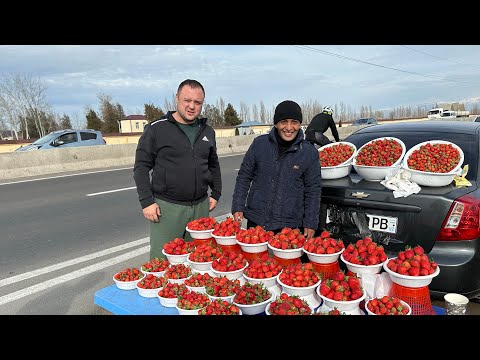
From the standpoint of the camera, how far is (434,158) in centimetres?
323

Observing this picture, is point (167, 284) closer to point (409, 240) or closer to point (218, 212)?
point (409, 240)

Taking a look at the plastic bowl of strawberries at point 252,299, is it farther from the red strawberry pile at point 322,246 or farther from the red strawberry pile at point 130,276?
the red strawberry pile at point 130,276

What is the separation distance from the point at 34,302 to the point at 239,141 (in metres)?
19.1

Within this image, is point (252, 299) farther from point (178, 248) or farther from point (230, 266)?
point (178, 248)

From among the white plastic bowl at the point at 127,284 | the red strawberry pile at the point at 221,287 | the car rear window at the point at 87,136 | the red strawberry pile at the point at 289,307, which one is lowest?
the white plastic bowl at the point at 127,284

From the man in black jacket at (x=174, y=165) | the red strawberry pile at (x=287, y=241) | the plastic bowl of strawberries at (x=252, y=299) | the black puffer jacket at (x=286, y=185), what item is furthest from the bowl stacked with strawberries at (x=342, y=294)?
the man in black jacket at (x=174, y=165)

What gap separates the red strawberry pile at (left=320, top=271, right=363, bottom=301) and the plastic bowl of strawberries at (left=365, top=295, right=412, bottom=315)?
10 cm

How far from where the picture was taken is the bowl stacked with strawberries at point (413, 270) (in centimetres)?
210

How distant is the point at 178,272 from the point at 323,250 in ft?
3.77

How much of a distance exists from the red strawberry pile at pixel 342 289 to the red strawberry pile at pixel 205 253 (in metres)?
0.94

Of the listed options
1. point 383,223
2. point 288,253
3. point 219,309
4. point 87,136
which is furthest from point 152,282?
point 87,136

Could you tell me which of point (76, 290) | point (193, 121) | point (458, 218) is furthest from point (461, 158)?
point (76, 290)

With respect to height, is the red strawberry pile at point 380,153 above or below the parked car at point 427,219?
above
